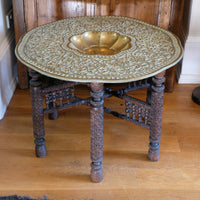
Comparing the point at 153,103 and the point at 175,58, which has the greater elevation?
the point at 175,58

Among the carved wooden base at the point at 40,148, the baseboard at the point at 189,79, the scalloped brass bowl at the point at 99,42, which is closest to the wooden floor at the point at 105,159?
the carved wooden base at the point at 40,148

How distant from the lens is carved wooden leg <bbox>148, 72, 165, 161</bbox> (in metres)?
2.16

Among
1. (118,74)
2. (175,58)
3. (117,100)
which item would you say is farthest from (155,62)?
(117,100)

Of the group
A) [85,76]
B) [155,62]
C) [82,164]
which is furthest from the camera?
[82,164]

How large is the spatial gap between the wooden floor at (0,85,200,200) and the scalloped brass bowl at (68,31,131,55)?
0.63 metres

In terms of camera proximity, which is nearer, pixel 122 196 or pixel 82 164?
pixel 122 196

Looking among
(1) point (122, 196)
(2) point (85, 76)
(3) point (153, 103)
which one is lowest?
(1) point (122, 196)

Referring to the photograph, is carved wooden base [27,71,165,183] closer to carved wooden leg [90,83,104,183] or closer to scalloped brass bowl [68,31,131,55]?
carved wooden leg [90,83,104,183]

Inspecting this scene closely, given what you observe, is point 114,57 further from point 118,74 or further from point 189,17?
point 189,17

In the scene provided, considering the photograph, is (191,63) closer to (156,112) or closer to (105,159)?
(156,112)

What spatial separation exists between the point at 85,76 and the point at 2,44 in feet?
4.16

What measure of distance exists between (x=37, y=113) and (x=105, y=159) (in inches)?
21.3

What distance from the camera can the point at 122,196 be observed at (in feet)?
7.01

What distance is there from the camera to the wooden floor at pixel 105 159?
7.13ft
